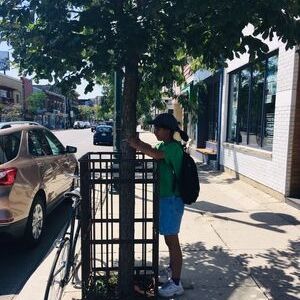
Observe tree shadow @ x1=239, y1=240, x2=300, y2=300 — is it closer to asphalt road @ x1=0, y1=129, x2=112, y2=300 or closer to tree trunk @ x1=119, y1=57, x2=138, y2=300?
tree trunk @ x1=119, y1=57, x2=138, y2=300

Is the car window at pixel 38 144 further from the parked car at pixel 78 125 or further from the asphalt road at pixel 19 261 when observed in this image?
the parked car at pixel 78 125

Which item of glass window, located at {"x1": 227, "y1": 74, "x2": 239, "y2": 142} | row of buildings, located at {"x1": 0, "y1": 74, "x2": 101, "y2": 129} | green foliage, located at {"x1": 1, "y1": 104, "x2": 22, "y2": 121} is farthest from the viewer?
row of buildings, located at {"x1": 0, "y1": 74, "x2": 101, "y2": 129}

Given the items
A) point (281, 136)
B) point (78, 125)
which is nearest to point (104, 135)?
point (281, 136)

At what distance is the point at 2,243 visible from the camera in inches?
233

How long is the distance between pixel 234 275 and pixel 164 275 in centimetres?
77

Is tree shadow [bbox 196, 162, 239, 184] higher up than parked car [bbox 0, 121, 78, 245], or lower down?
lower down

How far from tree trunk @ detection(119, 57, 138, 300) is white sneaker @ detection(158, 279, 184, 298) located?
0.31m

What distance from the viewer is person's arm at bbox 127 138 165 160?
12.0 feet

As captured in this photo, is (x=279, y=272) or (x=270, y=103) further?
(x=270, y=103)

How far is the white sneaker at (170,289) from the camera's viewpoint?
3.97 metres

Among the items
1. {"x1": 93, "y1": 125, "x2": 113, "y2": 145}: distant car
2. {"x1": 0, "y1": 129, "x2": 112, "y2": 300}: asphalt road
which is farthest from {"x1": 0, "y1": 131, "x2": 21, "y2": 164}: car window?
{"x1": 93, "y1": 125, "x2": 113, "y2": 145}: distant car

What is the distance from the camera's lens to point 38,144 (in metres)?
6.41

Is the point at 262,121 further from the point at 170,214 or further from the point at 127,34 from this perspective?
the point at 127,34

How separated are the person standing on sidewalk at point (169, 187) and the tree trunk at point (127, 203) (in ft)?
0.62
